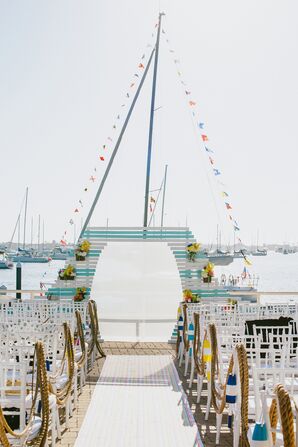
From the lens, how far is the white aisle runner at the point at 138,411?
640 cm

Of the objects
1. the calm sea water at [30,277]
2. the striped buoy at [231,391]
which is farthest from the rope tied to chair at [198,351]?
the calm sea water at [30,277]

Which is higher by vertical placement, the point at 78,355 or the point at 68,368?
the point at 68,368

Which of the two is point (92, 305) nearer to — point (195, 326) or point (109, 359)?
point (109, 359)

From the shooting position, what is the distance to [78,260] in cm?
1429

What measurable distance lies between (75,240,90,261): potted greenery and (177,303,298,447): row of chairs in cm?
Result: 417

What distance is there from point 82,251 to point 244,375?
30.8 ft

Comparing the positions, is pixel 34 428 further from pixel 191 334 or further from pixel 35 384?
pixel 191 334

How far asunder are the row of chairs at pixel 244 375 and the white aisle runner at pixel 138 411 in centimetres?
33

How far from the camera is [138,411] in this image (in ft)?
24.7

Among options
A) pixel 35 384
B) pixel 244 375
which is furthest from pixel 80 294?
pixel 244 375

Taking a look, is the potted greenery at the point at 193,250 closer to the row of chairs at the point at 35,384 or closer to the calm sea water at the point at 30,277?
the row of chairs at the point at 35,384

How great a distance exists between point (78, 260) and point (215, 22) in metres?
6.64

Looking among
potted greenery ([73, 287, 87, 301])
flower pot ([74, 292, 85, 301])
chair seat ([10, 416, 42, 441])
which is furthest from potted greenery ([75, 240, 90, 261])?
chair seat ([10, 416, 42, 441])

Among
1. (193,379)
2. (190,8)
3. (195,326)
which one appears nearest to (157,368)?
(193,379)
